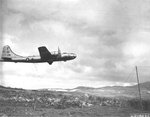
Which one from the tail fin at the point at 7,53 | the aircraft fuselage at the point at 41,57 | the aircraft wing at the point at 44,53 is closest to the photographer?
the aircraft wing at the point at 44,53

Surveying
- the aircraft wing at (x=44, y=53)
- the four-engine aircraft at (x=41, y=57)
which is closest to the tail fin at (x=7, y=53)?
the four-engine aircraft at (x=41, y=57)

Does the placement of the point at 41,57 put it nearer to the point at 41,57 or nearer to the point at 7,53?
the point at 41,57

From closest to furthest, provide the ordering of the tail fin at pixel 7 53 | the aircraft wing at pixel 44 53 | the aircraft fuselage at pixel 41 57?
Result: the aircraft wing at pixel 44 53 < the aircraft fuselage at pixel 41 57 < the tail fin at pixel 7 53

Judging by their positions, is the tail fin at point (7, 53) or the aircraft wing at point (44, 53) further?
the tail fin at point (7, 53)

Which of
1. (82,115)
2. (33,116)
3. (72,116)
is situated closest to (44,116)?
(33,116)

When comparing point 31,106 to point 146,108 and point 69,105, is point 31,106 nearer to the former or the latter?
point 69,105

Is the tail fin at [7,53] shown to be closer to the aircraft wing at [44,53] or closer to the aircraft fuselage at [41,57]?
the aircraft fuselage at [41,57]

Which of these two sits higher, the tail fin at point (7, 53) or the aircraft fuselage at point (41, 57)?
the tail fin at point (7, 53)

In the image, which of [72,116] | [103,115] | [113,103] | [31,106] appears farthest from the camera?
[113,103]

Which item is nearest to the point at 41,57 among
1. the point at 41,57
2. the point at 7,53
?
the point at 41,57
